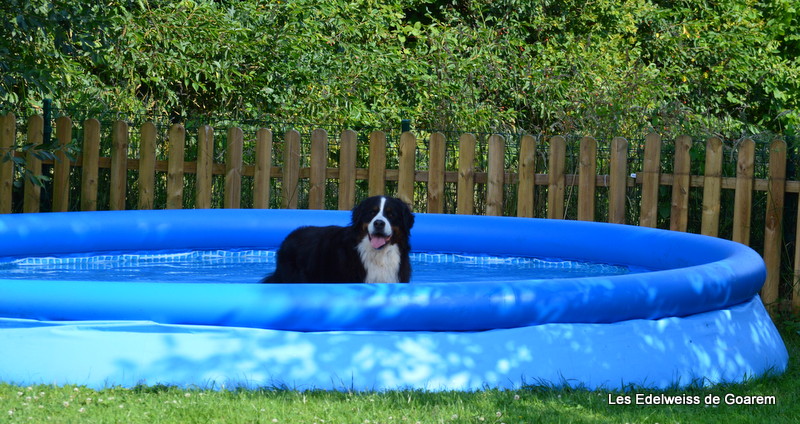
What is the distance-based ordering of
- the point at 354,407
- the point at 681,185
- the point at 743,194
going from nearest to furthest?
the point at 354,407 → the point at 743,194 → the point at 681,185

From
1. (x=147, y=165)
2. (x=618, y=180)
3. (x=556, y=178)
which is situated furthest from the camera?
(x=147, y=165)

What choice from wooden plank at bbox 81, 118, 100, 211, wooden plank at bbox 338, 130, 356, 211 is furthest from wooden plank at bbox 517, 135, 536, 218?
wooden plank at bbox 81, 118, 100, 211

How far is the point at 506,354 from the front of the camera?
4.73 m

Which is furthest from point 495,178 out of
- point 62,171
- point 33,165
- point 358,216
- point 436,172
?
point 33,165

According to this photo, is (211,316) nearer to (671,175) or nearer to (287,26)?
(671,175)

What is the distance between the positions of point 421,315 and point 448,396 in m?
0.42

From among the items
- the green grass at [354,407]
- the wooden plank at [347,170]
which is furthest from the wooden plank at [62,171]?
the green grass at [354,407]

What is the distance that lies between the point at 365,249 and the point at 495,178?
9.86ft

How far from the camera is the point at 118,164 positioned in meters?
9.57

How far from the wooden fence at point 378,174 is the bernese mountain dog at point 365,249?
2583 mm

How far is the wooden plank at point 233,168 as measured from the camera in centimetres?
945

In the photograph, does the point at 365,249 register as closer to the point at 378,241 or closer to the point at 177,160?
the point at 378,241

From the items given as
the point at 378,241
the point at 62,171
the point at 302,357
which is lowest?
the point at 302,357

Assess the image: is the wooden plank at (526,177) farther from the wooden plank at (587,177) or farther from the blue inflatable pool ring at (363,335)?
the blue inflatable pool ring at (363,335)
